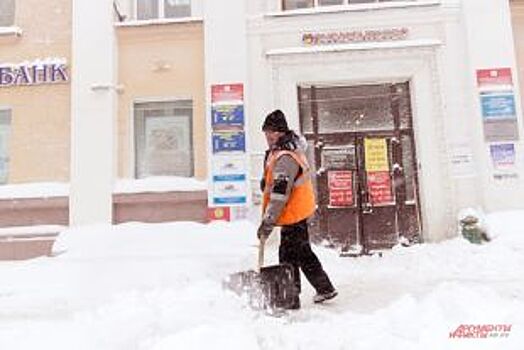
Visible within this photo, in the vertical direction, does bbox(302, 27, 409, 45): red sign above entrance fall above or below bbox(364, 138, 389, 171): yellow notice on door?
above

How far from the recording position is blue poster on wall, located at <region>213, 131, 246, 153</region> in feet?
33.8

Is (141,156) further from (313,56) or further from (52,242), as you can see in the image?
(313,56)

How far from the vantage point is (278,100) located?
10727mm

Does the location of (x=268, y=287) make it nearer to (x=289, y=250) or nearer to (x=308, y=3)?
(x=289, y=250)

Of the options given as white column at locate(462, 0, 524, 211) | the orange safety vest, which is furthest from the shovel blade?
white column at locate(462, 0, 524, 211)

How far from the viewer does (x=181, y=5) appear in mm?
11414

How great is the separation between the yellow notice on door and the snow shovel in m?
6.15

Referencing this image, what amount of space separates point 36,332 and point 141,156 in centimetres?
689

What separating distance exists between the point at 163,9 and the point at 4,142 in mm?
3856

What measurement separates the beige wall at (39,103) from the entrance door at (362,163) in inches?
174

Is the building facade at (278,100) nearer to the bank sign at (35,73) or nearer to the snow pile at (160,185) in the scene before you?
the bank sign at (35,73)

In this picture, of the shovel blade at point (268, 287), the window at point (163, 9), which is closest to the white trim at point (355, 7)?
the window at point (163, 9)

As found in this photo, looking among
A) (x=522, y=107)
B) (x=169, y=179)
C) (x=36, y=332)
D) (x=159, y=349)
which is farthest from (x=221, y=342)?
(x=522, y=107)

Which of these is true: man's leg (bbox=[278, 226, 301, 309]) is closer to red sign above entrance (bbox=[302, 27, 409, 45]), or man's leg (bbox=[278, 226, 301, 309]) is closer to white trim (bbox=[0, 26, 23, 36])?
red sign above entrance (bbox=[302, 27, 409, 45])
